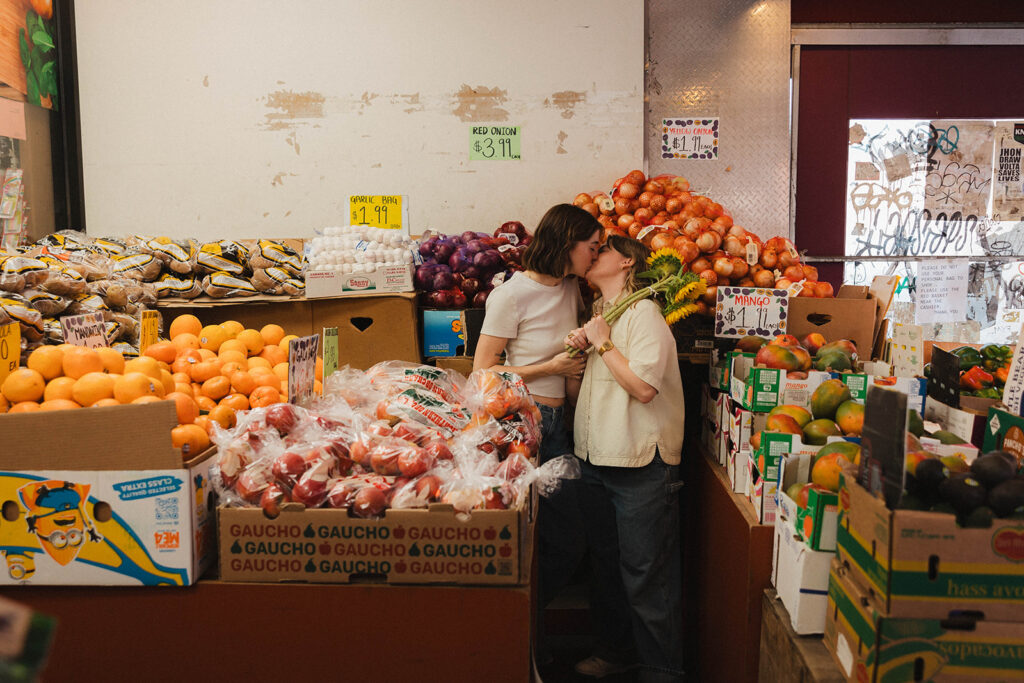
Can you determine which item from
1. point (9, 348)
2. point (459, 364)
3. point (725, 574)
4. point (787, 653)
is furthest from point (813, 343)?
point (9, 348)

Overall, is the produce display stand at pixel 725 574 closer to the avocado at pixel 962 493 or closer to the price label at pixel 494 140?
the avocado at pixel 962 493

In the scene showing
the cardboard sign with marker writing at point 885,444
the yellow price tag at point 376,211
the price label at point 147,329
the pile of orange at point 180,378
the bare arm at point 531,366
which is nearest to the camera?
the cardboard sign with marker writing at point 885,444

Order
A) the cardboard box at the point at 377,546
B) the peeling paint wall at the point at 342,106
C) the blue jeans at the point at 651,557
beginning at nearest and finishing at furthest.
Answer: the cardboard box at the point at 377,546 < the blue jeans at the point at 651,557 < the peeling paint wall at the point at 342,106

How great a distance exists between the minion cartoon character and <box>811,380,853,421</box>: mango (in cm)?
201

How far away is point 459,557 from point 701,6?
13.0ft

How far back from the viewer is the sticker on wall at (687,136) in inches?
174

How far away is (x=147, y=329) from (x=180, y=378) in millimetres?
377

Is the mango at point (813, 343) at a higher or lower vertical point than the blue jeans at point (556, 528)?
higher

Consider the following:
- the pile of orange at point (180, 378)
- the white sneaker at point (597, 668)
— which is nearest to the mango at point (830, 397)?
the white sneaker at point (597, 668)

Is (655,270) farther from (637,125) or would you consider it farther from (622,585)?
(637,125)

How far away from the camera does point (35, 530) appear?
5.41ft

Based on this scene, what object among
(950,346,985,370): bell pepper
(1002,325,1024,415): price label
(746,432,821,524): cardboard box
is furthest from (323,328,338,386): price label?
(950,346,985,370): bell pepper

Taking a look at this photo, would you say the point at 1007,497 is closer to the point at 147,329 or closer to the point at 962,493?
the point at 962,493

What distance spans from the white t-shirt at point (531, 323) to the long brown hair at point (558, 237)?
93 mm
